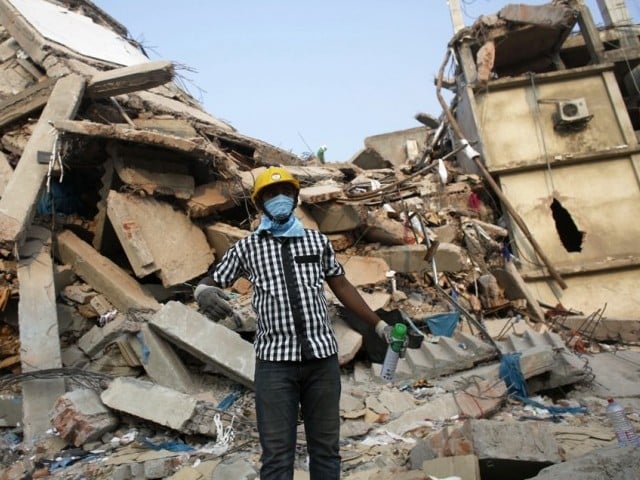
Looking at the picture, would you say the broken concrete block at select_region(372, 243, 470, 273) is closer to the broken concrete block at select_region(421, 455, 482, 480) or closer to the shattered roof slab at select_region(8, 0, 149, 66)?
the broken concrete block at select_region(421, 455, 482, 480)

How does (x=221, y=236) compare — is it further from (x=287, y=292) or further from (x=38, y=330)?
(x=287, y=292)

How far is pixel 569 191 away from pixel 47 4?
37.7 feet

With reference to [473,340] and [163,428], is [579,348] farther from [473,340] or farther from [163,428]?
[163,428]

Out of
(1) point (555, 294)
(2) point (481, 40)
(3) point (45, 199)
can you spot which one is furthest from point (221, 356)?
(2) point (481, 40)

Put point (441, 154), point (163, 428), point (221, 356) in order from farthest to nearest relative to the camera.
Result: point (441, 154)
point (221, 356)
point (163, 428)

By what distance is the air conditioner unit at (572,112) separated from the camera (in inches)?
375

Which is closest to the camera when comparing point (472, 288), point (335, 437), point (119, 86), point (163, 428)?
point (335, 437)

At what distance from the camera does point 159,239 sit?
536 cm

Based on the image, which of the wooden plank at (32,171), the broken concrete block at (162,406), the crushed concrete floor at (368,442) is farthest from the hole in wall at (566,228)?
the wooden plank at (32,171)

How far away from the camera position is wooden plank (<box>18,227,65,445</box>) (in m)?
4.02

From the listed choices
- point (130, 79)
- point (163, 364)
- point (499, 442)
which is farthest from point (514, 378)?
point (130, 79)

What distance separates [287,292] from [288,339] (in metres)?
0.22

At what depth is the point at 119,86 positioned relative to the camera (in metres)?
6.13

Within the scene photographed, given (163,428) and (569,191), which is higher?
(569,191)
